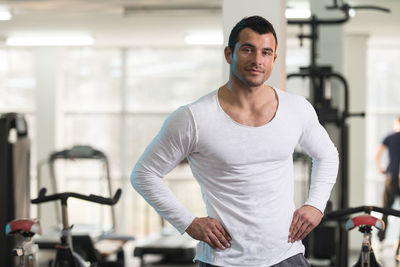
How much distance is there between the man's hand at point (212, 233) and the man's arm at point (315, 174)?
0.63 feet

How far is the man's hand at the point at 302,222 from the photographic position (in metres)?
1.81

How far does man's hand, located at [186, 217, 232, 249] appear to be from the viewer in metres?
1.75

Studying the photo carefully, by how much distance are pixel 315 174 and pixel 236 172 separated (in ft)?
0.99

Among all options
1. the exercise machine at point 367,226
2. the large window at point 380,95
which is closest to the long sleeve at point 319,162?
the exercise machine at point 367,226

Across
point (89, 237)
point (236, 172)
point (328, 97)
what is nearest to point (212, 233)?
point (236, 172)

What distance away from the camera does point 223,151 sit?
1.73m

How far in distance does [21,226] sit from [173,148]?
4.80ft

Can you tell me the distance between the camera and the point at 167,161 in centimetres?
181

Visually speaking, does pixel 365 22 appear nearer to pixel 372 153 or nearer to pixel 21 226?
pixel 372 153

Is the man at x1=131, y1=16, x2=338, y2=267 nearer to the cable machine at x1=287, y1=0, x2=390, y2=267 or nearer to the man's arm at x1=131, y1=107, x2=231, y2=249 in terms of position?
the man's arm at x1=131, y1=107, x2=231, y2=249

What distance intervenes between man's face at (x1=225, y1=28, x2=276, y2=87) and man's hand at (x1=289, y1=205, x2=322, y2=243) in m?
0.39

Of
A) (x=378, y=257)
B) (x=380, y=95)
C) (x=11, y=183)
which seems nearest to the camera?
(x=11, y=183)

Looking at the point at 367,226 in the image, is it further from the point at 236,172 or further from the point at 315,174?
the point at 236,172

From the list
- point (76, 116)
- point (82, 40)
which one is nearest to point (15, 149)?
point (82, 40)
